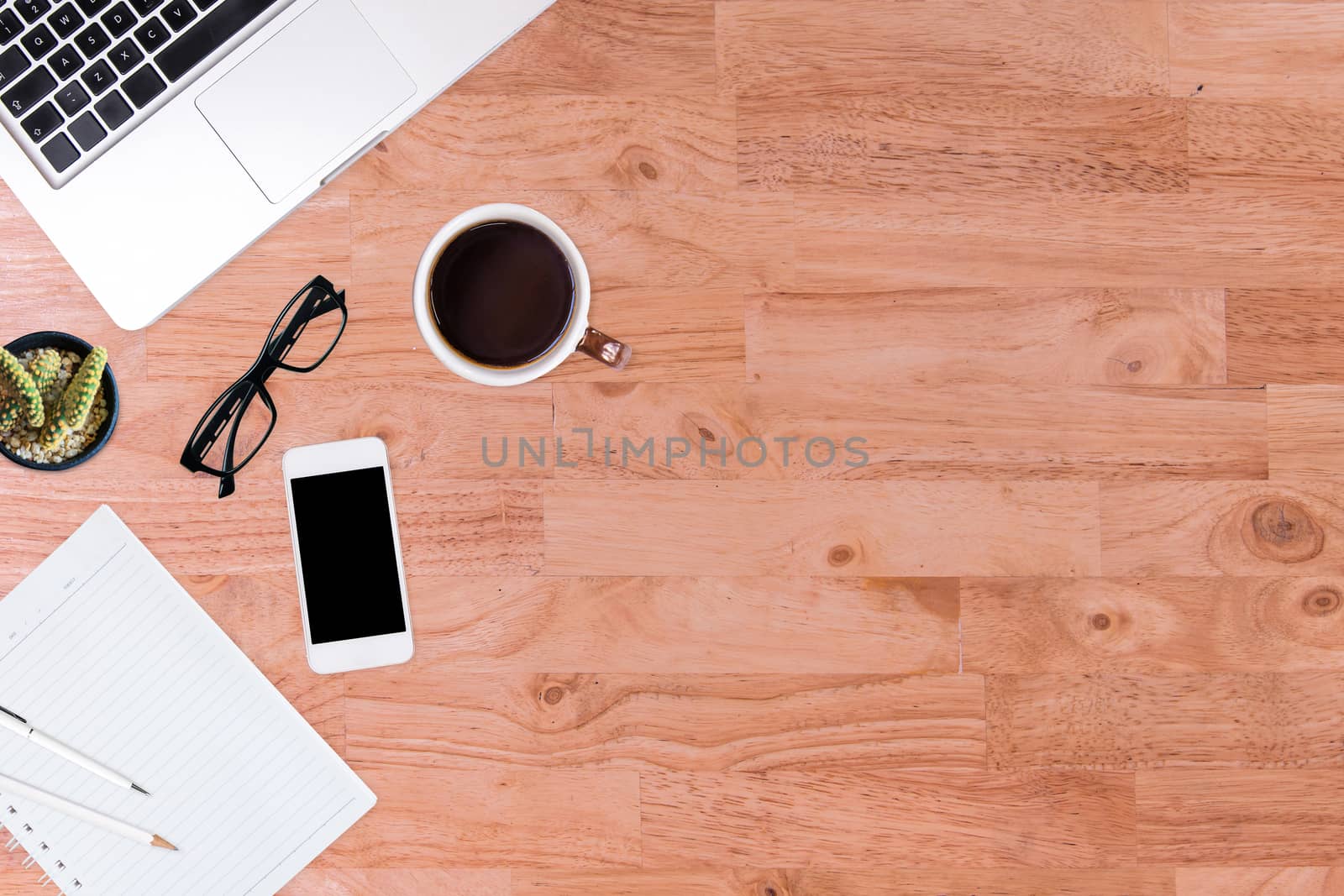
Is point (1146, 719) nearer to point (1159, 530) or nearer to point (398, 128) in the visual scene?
point (1159, 530)

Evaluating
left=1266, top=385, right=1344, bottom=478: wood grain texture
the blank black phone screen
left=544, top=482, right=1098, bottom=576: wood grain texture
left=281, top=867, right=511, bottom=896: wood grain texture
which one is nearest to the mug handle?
left=544, top=482, right=1098, bottom=576: wood grain texture

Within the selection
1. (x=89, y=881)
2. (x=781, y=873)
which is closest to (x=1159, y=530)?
(x=781, y=873)

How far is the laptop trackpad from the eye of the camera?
0.71 m

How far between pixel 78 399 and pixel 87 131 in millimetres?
212

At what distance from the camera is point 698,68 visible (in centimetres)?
78

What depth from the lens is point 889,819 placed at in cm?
79

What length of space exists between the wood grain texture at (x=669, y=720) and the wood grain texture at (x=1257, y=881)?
223 mm

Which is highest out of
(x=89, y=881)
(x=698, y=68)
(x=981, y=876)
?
(x=698, y=68)

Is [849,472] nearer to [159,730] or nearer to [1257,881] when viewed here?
[1257,881]

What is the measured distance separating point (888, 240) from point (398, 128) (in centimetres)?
45

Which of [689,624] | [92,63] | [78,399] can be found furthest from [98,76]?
[689,624]

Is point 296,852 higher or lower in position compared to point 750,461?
lower

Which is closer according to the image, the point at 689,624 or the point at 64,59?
the point at 64,59

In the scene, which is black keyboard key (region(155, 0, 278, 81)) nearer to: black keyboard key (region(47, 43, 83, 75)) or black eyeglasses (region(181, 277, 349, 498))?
black keyboard key (region(47, 43, 83, 75))
